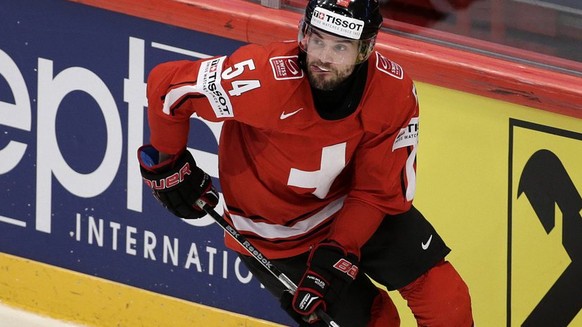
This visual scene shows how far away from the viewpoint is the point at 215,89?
160 inches

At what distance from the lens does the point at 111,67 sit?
5117 mm

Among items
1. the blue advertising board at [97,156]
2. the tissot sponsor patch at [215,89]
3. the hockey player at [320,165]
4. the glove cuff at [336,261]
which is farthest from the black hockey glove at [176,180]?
the blue advertising board at [97,156]

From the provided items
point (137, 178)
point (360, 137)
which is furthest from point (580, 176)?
point (137, 178)

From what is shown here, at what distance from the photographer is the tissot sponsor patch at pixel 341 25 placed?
3.89 meters

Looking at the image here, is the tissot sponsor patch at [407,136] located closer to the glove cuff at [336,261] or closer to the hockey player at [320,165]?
the hockey player at [320,165]

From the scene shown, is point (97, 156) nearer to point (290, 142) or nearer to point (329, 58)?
point (290, 142)

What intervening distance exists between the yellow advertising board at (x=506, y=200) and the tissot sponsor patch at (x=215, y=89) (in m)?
0.74

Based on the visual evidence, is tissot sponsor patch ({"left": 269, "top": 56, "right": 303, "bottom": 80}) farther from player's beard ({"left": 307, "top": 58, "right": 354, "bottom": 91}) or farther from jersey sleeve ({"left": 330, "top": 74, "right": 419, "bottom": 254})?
jersey sleeve ({"left": 330, "top": 74, "right": 419, "bottom": 254})

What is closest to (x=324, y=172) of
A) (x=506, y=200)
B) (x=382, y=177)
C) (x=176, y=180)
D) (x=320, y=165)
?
(x=320, y=165)

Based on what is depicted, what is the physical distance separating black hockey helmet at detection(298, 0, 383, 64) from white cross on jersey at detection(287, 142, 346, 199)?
0.27m

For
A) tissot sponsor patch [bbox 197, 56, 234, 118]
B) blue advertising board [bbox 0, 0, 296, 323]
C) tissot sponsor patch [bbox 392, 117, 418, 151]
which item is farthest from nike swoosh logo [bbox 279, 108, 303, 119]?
blue advertising board [bbox 0, 0, 296, 323]

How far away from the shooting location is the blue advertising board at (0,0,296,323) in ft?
16.6

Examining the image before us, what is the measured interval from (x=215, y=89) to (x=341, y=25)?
380 mm

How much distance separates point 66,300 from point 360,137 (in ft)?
5.43
